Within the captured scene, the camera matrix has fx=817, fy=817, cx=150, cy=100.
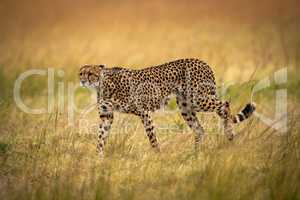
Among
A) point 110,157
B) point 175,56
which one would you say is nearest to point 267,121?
point 110,157

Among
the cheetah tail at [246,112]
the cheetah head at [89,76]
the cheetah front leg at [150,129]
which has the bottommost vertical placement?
the cheetah front leg at [150,129]

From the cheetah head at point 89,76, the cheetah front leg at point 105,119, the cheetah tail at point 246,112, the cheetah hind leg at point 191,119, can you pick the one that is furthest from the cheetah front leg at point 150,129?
the cheetah tail at point 246,112

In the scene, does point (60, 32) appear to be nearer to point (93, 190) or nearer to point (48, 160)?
point (48, 160)

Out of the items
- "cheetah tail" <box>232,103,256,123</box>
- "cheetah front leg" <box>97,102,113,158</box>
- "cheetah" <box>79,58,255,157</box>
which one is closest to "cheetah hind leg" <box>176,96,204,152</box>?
"cheetah" <box>79,58,255,157</box>

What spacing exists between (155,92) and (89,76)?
0.64m

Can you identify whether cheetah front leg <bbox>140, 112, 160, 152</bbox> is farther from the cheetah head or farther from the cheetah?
the cheetah head

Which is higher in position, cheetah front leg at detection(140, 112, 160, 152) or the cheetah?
the cheetah

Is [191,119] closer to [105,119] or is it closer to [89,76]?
[105,119]

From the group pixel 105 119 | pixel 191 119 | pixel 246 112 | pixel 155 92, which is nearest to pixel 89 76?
pixel 105 119

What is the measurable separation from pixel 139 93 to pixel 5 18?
7.03m

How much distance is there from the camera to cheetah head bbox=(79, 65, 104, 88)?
278 inches

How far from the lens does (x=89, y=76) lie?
7.11 m

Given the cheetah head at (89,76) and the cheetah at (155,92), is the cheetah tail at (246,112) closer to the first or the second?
the cheetah at (155,92)

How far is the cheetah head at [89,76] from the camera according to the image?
7066 millimetres
